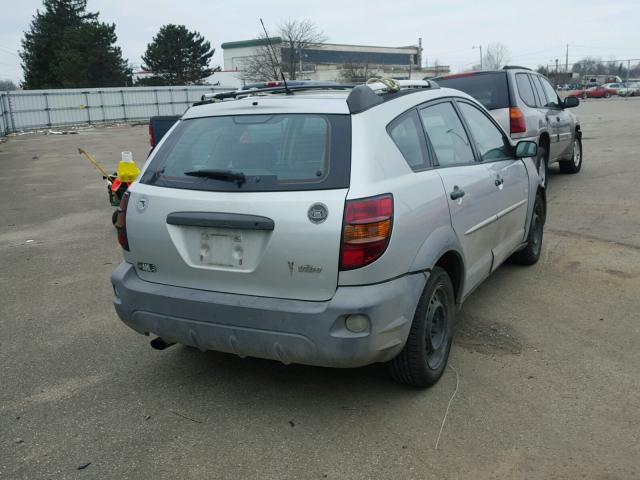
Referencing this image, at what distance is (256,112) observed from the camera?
11.3ft

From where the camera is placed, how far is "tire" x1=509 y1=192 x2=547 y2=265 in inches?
220

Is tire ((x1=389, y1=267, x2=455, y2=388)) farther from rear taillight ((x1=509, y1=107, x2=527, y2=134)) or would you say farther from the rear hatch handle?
rear taillight ((x1=509, y1=107, x2=527, y2=134))

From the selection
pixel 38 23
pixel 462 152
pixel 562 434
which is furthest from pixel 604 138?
pixel 38 23

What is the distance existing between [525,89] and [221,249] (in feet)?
22.7

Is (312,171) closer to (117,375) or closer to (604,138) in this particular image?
(117,375)

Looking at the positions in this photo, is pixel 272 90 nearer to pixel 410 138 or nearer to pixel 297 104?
pixel 297 104

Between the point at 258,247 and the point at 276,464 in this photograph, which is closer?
the point at 276,464

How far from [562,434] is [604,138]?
1629 cm

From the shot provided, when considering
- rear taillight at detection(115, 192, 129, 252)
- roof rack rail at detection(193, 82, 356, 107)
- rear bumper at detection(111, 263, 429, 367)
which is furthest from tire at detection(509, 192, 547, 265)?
rear taillight at detection(115, 192, 129, 252)

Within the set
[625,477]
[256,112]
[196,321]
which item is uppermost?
[256,112]

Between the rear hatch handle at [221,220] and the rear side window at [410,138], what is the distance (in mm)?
895

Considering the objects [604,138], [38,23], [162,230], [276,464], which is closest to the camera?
[276,464]

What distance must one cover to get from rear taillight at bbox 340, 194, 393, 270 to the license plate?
56 cm

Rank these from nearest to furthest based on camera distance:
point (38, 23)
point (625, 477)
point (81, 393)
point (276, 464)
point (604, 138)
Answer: point (625, 477) < point (276, 464) < point (81, 393) < point (604, 138) < point (38, 23)
